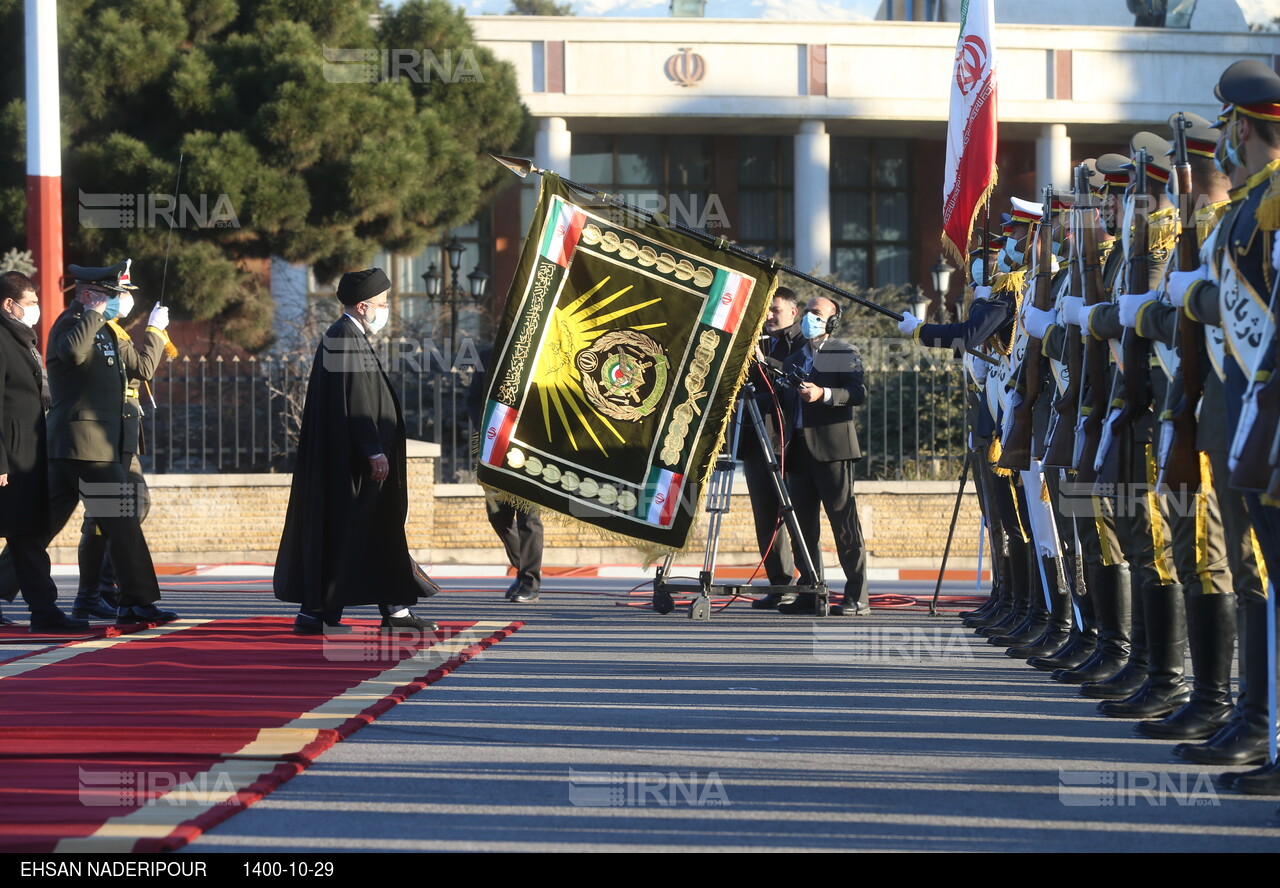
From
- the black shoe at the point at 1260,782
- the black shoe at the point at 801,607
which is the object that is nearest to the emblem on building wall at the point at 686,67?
the black shoe at the point at 801,607

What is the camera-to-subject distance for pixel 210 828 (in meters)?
4.01

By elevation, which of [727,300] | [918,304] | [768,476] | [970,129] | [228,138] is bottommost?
[768,476]

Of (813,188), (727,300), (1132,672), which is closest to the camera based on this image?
(1132,672)

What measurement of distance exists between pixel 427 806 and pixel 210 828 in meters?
0.61

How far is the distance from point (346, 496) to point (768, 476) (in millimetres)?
3094

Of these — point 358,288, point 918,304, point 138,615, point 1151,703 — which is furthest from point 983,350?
point 918,304

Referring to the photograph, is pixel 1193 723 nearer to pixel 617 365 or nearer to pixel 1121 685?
pixel 1121 685

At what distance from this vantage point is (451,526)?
14.5 meters

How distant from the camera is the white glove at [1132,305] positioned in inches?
216

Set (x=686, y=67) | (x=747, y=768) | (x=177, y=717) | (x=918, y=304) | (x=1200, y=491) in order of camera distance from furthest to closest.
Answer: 1. (x=686, y=67)
2. (x=918, y=304)
3. (x=177, y=717)
4. (x=1200, y=491)
5. (x=747, y=768)

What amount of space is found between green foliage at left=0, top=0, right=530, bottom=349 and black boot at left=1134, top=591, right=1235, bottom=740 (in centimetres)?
1499

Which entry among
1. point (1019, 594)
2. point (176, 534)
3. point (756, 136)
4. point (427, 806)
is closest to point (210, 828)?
point (427, 806)

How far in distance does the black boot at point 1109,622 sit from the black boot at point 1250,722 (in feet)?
5.36
